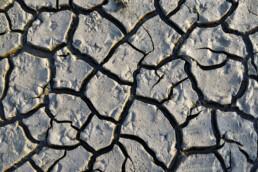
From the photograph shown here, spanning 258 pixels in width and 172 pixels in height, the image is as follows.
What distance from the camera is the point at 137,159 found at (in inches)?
96.2

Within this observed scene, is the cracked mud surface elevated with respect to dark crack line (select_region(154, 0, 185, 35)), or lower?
lower

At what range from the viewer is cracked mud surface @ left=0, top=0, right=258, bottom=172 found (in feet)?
8.05

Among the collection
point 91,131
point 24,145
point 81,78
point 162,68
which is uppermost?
point 162,68

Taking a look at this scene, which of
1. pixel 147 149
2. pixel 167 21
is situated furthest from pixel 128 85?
pixel 167 21

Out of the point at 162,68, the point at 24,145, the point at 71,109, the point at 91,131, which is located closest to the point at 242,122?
the point at 162,68

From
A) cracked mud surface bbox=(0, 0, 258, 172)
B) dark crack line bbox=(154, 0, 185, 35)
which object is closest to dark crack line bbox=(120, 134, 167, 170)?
cracked mud surface bbox=(0, 0, 258, 172)

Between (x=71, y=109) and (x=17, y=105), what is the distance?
16.0 inches

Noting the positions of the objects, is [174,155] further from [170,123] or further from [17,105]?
[17,105]

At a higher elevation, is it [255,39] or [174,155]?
[255,39]

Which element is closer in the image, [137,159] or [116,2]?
[137,159]

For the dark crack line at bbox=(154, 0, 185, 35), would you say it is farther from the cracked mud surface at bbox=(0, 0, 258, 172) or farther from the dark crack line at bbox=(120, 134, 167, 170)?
the dark crack line at bbox=(120, 134, 167, 170)

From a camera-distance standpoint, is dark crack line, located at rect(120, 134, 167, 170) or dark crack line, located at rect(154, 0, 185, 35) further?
dark crack line, located at rect(154, 0, 185, 35)

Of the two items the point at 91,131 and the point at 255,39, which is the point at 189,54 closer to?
the point at 255,39

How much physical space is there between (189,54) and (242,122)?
65cm
